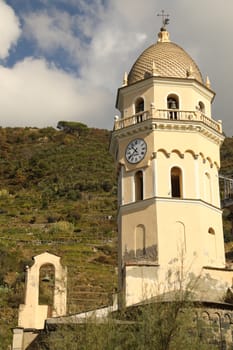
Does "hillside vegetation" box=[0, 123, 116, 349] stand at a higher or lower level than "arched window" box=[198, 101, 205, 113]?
higher

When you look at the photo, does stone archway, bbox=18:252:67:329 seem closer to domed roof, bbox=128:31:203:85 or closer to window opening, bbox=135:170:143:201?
window opening, bbox=135:170:143:201

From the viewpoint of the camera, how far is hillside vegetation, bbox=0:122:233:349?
61.1 meters

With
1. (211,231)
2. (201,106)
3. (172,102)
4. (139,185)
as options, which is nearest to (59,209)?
(201,106)

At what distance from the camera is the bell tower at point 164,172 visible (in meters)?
25.3

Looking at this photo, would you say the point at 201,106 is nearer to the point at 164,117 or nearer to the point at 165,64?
the point at 164,117

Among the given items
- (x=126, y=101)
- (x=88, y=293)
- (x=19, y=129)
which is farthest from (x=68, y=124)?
(x=126, y=101)

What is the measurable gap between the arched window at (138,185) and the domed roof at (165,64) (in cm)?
439

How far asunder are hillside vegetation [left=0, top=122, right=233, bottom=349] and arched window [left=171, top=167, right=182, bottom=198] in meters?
15.0

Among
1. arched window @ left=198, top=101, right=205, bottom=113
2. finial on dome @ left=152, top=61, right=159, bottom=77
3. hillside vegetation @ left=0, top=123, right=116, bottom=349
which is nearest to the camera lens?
finial on dome @ left=152, top=61, right=159, bottom=77

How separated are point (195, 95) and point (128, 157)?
4.05m

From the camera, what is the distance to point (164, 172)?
1045 inches

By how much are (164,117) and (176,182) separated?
9.35ft

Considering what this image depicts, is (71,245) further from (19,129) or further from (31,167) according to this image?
(19,129)

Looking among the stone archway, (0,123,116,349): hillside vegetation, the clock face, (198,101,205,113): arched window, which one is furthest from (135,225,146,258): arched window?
(0,123,116,349): hillside vegetation
